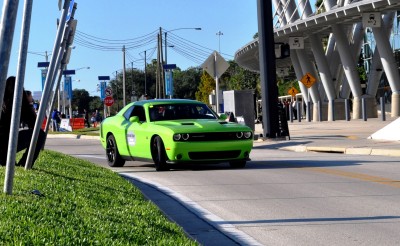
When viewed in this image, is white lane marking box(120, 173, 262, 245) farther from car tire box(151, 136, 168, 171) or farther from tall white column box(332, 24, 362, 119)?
tall white column box(332, 24, 362, 119)

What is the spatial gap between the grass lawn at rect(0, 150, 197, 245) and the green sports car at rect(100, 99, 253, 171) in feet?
14.4

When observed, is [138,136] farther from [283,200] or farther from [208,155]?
[283,200]

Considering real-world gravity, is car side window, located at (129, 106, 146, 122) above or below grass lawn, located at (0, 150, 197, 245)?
above

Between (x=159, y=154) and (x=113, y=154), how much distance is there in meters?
2.49

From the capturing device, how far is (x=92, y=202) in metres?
9.31

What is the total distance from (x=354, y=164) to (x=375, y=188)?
4.95m

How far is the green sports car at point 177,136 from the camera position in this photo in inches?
648

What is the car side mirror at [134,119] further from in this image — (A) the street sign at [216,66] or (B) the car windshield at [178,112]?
(A) the street sign at [216,66]

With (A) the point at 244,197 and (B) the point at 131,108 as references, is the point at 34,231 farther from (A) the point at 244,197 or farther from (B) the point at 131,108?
(B) the point at 131,108

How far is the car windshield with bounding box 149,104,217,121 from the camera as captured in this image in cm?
1794

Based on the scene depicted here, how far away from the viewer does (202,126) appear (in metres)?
16.6

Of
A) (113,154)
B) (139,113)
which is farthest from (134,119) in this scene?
(113,154)

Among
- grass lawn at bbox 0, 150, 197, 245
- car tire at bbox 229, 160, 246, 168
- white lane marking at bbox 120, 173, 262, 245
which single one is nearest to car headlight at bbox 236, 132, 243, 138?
car tire at bbox 229, 160, 246, 168

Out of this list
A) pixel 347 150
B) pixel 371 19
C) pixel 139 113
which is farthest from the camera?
pixel 371 19
